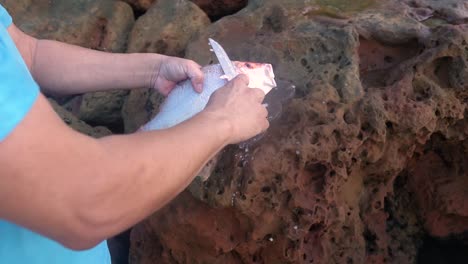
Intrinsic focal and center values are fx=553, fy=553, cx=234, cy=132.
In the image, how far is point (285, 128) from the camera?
7.81 ft

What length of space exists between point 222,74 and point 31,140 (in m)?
0.89

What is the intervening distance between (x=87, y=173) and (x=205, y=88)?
821 millimetres

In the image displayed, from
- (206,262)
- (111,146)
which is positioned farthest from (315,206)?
(111,146)

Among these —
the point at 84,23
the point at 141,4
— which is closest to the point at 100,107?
the point at 84,23

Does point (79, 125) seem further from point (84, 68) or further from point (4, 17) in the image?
point (4, 17)

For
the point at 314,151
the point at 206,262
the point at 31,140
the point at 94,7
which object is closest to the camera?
the point at 31,140

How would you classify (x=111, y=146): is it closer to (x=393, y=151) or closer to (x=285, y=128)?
(x=285, y=128)

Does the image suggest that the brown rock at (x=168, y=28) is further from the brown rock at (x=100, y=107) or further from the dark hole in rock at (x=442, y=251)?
the dark hole in rock at (x=442, y=251)

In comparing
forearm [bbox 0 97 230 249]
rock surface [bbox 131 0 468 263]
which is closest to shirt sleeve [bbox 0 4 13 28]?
forearm [bbox 0 97 230 249]

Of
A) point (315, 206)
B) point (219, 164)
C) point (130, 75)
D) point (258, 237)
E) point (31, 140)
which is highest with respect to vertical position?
point (31, 140)

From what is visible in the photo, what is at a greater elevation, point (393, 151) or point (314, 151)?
point (314, 151)

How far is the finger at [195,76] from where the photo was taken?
1.87m

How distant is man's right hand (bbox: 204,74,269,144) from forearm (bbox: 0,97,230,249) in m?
0.18

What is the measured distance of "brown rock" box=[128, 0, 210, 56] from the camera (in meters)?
3.11
